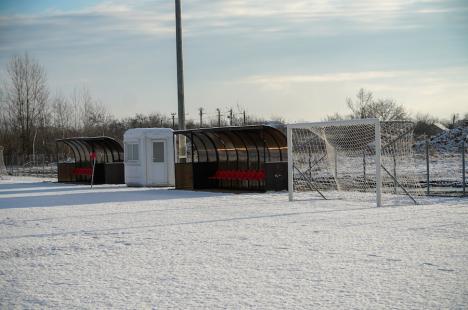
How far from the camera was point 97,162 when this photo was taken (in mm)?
32062

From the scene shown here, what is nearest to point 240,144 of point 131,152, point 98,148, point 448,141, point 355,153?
point 355,153

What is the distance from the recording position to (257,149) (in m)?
23.6

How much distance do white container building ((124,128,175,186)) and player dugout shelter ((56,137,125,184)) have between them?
2761mm

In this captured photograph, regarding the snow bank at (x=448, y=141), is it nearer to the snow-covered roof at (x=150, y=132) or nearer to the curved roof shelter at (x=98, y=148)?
the curved roof shelter at (x=98, y=148)

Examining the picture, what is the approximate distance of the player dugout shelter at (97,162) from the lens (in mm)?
29750

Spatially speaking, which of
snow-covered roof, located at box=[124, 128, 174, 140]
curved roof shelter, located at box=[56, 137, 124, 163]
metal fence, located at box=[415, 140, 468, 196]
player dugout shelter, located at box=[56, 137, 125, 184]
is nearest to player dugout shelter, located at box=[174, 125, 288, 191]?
snow-covered roof, located at box=[124, 128, 174, 140]

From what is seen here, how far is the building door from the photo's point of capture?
26969 millimetres

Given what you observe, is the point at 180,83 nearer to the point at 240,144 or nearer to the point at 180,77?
the point at 180,77

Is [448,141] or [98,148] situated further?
[448,141]

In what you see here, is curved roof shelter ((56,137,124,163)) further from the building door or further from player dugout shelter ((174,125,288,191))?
player dugout shelter ((174,125,288,191))

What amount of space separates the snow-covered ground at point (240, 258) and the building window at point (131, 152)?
10.9 metres

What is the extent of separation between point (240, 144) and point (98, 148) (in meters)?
10.8

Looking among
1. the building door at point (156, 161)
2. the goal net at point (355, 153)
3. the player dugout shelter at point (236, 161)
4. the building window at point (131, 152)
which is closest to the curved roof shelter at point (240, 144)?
the player dugout shelter at point (236, 161)

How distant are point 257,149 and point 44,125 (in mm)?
53226
